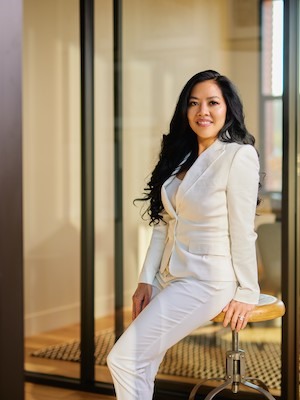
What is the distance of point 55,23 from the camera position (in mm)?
4430

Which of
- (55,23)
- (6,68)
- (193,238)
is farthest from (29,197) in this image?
(6,68)

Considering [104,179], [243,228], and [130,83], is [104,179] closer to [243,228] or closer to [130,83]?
[130,83]

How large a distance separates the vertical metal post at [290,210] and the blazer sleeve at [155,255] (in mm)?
663

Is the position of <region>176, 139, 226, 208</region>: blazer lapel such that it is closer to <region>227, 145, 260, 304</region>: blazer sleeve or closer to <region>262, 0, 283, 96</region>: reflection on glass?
<region>227, 145, 260, 304</region>: blazer sleeve

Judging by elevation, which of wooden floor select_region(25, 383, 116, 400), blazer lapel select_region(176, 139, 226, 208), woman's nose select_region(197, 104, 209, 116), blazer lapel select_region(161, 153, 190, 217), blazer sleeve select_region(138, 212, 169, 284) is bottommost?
wooden floor select_region(25, 383, 116, 400)

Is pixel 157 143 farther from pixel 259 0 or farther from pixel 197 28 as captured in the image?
pixel 259 0

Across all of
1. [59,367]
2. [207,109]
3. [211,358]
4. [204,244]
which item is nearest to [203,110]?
[207,109]

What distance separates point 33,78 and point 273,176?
1.83 m

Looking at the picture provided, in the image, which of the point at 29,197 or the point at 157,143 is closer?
the point at 157,143

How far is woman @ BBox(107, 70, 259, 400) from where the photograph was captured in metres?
2.50

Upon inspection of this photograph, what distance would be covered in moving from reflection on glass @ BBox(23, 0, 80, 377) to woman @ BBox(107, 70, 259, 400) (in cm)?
189

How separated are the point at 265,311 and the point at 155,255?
44 centimetres

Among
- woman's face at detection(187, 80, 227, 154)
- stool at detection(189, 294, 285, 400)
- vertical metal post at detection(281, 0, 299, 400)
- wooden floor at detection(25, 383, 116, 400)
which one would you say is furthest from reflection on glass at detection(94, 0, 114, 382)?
woman's face at detection(187, 80, 227, 154)

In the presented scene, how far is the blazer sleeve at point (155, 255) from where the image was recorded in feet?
9.05
